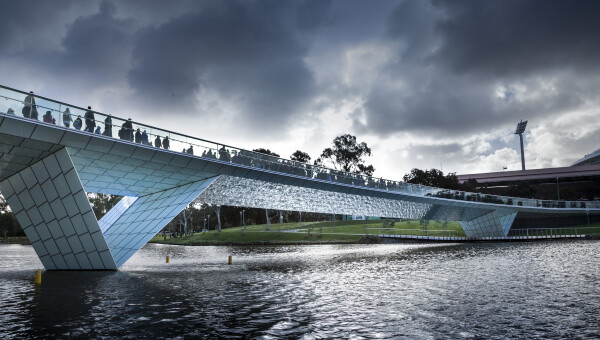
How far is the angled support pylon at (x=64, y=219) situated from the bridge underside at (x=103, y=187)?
0.06m

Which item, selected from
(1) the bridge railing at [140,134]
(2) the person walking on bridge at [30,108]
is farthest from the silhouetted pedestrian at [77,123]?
(2) the person walking on bridge at [30,108]

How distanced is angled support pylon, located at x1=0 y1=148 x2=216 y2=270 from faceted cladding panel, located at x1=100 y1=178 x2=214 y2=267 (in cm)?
7

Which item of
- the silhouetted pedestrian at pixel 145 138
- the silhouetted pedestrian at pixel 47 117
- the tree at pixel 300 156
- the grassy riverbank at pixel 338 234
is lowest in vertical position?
the grassy riverbank at pixel 338 234

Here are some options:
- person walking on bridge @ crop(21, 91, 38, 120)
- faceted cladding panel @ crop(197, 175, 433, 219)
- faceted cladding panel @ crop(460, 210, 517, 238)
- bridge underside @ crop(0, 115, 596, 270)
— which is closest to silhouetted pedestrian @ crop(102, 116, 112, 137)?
bridge underside @ crop(0, 115, 596, 270)

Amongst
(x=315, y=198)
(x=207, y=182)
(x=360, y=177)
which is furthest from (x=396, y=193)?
(x=207, y=182)

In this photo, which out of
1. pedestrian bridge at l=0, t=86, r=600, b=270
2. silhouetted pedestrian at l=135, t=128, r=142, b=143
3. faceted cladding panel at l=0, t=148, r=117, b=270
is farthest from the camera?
silhouetted pedestrian at l=135, t=128, r=142, b=143

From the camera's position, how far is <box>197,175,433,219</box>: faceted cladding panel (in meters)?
35.3

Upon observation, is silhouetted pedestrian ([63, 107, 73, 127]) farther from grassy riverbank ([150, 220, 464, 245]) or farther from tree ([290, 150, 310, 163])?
tree ([290, 150, 310, 163])

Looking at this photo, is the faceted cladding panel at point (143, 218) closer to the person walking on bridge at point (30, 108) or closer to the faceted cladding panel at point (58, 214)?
the faceted cladding panel at point (58, 214)

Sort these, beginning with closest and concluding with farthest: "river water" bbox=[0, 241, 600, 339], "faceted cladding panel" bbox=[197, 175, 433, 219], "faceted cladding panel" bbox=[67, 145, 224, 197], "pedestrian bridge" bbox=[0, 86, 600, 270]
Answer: "river water" bbox=[0, 241, 600, 339]
"pedestrian bridge" bbox=[0, 86, 600, 270]
"faceted cladding panel" bbox=[67, 145, 224, 197]
"faceted cladding panel" bbox=[197, 175, 433, 219]

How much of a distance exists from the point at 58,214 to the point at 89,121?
5615mm

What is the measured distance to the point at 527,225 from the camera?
77.6 meters

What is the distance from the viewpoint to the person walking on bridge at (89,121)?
22375mm

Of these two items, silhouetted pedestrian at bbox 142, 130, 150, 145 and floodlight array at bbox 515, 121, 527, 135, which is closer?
silhouetted pedestrian at bbox 142, 130, 150, 145
